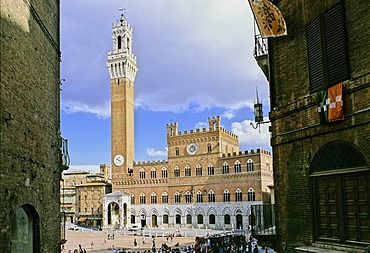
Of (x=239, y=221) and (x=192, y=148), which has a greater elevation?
(x=192, y=148)

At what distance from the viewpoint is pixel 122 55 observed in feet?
216

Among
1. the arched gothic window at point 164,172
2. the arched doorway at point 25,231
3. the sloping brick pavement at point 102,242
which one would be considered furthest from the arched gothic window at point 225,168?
the arched doorway at point 25,231

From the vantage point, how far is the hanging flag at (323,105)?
26.0 feet

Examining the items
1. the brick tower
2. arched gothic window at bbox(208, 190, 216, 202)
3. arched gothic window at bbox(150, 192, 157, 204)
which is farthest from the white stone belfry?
arched gothic window at bbox(208, 190, 216, 202)

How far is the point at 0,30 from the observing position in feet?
25.1

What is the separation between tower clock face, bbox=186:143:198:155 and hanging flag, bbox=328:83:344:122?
163ft

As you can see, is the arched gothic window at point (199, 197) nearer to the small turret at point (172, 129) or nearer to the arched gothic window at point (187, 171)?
the arched gothic window at point (187, 171)

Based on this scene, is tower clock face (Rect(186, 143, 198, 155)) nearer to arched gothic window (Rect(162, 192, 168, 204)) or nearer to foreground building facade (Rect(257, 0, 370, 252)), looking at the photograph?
arched gothic window (Rect(162, 192, 168, 204))

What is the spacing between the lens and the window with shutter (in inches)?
308

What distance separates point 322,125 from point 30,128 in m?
6.44

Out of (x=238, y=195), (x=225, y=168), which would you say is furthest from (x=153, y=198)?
(x=238, y=195)

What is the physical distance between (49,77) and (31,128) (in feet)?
8.26

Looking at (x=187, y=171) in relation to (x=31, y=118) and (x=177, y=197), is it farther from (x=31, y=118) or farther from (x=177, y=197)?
(x=31, y=118)

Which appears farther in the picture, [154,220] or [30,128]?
[154,220]
